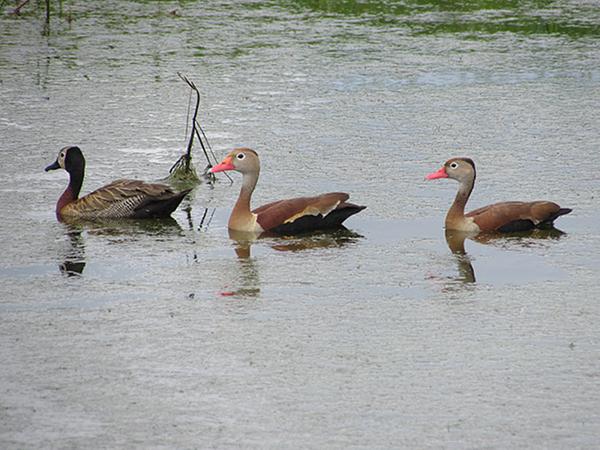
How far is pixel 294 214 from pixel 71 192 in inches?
61.3

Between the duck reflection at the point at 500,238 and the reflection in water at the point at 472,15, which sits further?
the reflection in water at the point at 472,15

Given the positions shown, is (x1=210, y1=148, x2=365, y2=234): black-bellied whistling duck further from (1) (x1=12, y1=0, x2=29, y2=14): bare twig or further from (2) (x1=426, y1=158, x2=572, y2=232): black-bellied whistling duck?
(1) (x1=12, y1=0, x2=29, y2=14): bare twig

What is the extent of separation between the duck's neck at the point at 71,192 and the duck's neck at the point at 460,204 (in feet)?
7.90

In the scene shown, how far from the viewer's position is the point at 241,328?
20.2 ft

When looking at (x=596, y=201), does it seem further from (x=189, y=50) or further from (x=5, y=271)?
(x=189, y=50)

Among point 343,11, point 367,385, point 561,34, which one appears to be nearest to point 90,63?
point 343,11

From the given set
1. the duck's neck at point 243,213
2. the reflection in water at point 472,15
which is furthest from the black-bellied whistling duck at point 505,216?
the reflection in water at point 472,15

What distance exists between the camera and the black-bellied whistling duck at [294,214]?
7.96 metres

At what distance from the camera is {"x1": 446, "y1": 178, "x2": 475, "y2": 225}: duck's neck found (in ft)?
26.3

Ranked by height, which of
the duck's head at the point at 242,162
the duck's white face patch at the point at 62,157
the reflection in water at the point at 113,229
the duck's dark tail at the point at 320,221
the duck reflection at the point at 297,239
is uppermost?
the duck's head at the point at 242,162

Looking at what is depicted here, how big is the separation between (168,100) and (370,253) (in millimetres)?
4404

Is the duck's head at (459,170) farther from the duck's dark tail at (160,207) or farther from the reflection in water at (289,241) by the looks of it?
the duck's dark tail at (160,207)

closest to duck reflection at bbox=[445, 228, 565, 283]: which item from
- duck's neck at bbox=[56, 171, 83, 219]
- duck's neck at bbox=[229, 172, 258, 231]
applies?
duck's neck at bbox=[229, 172, 258, 231]

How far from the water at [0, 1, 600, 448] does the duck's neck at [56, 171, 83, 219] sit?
130mm
